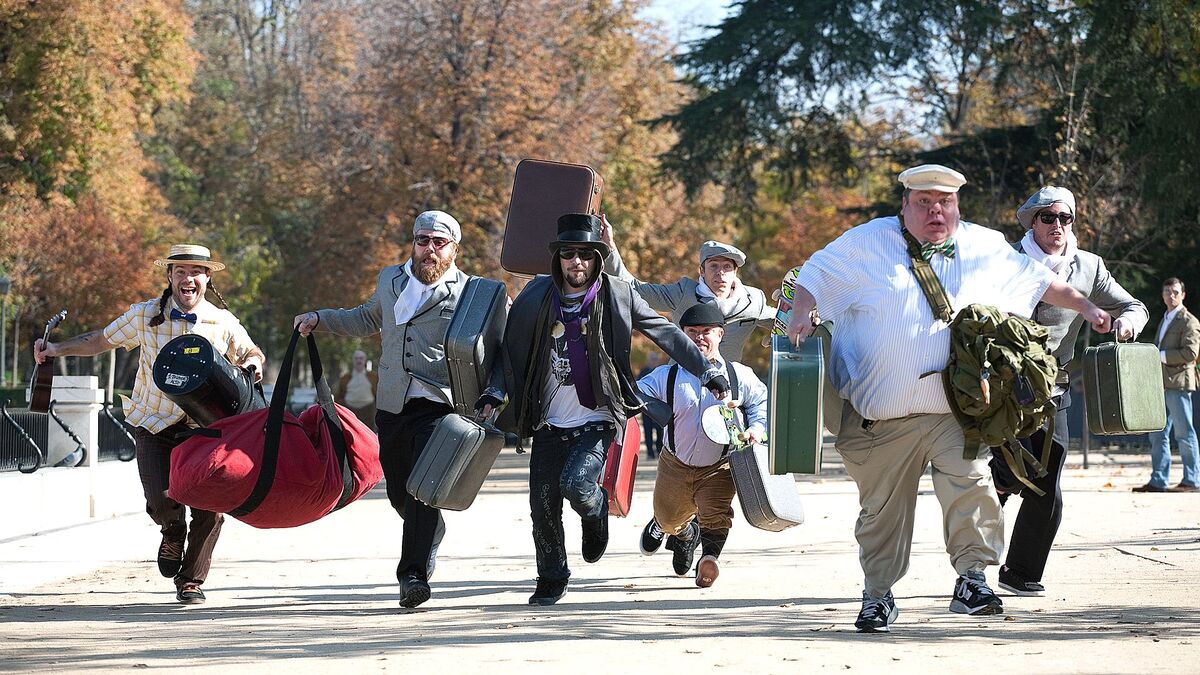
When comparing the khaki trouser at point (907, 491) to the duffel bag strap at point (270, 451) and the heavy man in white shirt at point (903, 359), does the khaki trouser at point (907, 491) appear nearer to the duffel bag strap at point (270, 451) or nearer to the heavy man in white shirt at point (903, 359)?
A: the heavy man in white shirt at point (903, 359)

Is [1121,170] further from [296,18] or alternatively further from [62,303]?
[296,18]

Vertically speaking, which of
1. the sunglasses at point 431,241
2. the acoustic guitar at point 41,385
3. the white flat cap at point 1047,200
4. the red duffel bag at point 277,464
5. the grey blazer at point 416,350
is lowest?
the red duffel bag at point 277,464

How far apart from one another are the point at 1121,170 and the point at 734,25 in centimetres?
760

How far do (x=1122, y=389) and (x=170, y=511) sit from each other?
15.7ft

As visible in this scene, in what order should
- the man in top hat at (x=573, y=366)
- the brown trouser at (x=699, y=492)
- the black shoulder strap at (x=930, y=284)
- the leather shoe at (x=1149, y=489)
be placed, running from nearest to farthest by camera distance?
the black shoulder strap at (x=930, y=284)
the man in top hat at (x=573, y=366)
the brown trouser at (x=699, y=492)
the leather shoe at (x=1149, y=489)

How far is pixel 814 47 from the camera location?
30.4 metres

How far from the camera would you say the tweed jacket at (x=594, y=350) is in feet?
27.6

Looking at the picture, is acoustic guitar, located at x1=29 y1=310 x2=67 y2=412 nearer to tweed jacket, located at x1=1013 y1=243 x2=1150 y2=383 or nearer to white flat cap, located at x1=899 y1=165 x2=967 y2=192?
white flat cap, located at x1=899 y1=165 x2=967 y2=192

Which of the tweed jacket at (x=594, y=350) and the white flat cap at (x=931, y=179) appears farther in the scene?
the tweed jacket at (x=594, y=350)

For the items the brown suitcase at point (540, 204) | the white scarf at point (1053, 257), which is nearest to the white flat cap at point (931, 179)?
the white scarf at point (1053, 257)

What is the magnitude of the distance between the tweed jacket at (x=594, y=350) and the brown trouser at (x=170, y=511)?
1831mm

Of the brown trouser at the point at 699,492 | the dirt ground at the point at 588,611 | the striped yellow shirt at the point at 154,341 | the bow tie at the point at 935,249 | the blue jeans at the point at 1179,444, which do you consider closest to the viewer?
the dirt ground at the point at 588,611

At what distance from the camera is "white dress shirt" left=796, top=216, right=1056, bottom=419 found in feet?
24.0

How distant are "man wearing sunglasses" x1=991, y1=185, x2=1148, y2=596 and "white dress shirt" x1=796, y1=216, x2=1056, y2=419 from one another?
1108 mm
